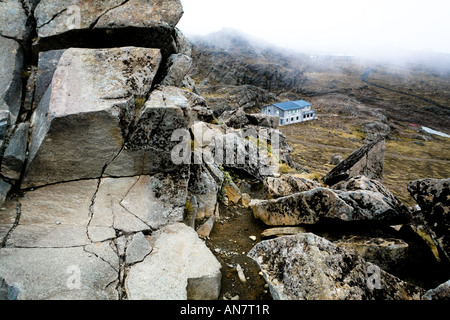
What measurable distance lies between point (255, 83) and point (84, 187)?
4806 inches

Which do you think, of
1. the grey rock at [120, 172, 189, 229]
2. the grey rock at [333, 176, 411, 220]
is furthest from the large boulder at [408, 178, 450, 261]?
the grey rock at [120, 172, 189, 229]

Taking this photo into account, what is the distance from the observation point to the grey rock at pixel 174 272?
4.84 m

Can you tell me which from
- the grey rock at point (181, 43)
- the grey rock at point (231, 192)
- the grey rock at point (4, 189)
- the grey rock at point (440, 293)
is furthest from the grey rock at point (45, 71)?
the grey rock at point (440, 293)

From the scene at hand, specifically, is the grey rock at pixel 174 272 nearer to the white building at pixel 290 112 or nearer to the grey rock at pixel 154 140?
the grey rock at pixel 154 140

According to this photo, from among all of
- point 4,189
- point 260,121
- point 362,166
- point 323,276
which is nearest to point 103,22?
point 4,189

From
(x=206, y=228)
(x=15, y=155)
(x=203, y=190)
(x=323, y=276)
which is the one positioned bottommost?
(x=206, y=228)

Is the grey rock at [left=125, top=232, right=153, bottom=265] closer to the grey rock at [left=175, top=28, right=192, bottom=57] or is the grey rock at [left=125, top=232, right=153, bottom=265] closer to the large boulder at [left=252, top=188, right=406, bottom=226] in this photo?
the large boulder at [left=252, top=188, right=406, bottom=226]

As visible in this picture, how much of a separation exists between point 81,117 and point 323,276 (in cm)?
696

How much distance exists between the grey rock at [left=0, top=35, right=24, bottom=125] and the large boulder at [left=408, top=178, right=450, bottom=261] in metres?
11.3

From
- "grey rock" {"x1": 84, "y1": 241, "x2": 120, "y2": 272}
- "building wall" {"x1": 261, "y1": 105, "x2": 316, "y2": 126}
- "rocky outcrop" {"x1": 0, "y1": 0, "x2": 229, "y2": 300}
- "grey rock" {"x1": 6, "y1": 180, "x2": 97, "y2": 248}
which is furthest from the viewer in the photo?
"building wall" {"x1": 261, "y1": 105, "x2": 316, "y2": 126}

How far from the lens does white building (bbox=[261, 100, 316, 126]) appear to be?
259 feet

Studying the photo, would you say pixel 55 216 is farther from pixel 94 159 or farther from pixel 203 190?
pixel 203 190

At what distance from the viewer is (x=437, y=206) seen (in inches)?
235

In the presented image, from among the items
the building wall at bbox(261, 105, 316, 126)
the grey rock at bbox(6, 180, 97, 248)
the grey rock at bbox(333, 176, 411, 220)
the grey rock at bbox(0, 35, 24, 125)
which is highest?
the grey rock at bbox(0, 35, 24, 125)
